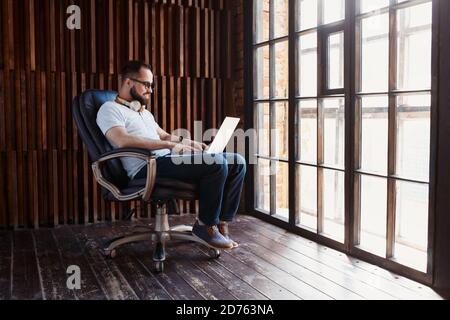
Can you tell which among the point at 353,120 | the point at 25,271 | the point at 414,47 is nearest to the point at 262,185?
the point at 353,120

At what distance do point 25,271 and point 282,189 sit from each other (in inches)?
96.4

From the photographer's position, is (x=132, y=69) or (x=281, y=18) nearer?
(x=132, y=69)

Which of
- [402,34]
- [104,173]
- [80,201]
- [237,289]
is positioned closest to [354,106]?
[402,34]

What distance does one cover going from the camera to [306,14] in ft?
14.1

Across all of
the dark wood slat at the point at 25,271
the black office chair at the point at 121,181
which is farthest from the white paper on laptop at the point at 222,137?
the dark wood slat at the point at 25,271

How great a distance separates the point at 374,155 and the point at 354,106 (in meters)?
0.38

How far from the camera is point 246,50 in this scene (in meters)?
5.23

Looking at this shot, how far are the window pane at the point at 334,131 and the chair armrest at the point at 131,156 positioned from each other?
148cm

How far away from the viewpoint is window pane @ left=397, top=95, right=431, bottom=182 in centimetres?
316

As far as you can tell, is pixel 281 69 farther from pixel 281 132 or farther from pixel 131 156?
pixel 131 156

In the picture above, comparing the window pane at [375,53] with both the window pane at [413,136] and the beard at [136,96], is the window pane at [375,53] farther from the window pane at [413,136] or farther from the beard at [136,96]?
the beard at [136,96]

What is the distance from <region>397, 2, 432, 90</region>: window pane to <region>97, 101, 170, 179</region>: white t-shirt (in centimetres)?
178

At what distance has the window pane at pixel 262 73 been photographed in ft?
16.4

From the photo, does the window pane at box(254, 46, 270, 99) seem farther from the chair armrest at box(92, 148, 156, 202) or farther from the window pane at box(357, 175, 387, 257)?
the chair armrest at box(92, 148, 156, 202)
